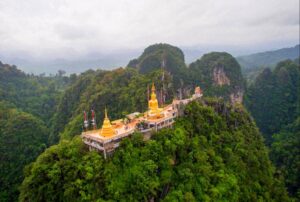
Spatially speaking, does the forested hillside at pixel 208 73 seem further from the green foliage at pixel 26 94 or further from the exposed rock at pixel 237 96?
the green foliage at pixel 26 94

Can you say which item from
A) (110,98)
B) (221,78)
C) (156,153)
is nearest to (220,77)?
(221,78)

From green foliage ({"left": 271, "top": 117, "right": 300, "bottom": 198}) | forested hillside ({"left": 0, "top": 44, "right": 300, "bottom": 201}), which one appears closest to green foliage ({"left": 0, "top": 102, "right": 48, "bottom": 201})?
forested hillside ({"left": 0, "top": 44, "right": 300, "bottom": 201})

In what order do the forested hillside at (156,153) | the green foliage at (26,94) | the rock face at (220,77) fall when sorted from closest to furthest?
the forested hillside at (156,153) → the green foliage at (26,94) → the rock face at (220,77)

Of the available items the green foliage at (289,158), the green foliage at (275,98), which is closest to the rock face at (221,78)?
the green foliage at (275,98)

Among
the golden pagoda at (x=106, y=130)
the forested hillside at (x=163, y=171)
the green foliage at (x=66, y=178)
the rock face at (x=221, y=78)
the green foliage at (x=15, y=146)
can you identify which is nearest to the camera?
the green foliage at (x=66, y=178)

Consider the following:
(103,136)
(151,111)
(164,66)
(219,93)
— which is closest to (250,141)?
(151,111)

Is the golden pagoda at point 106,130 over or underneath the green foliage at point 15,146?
over
